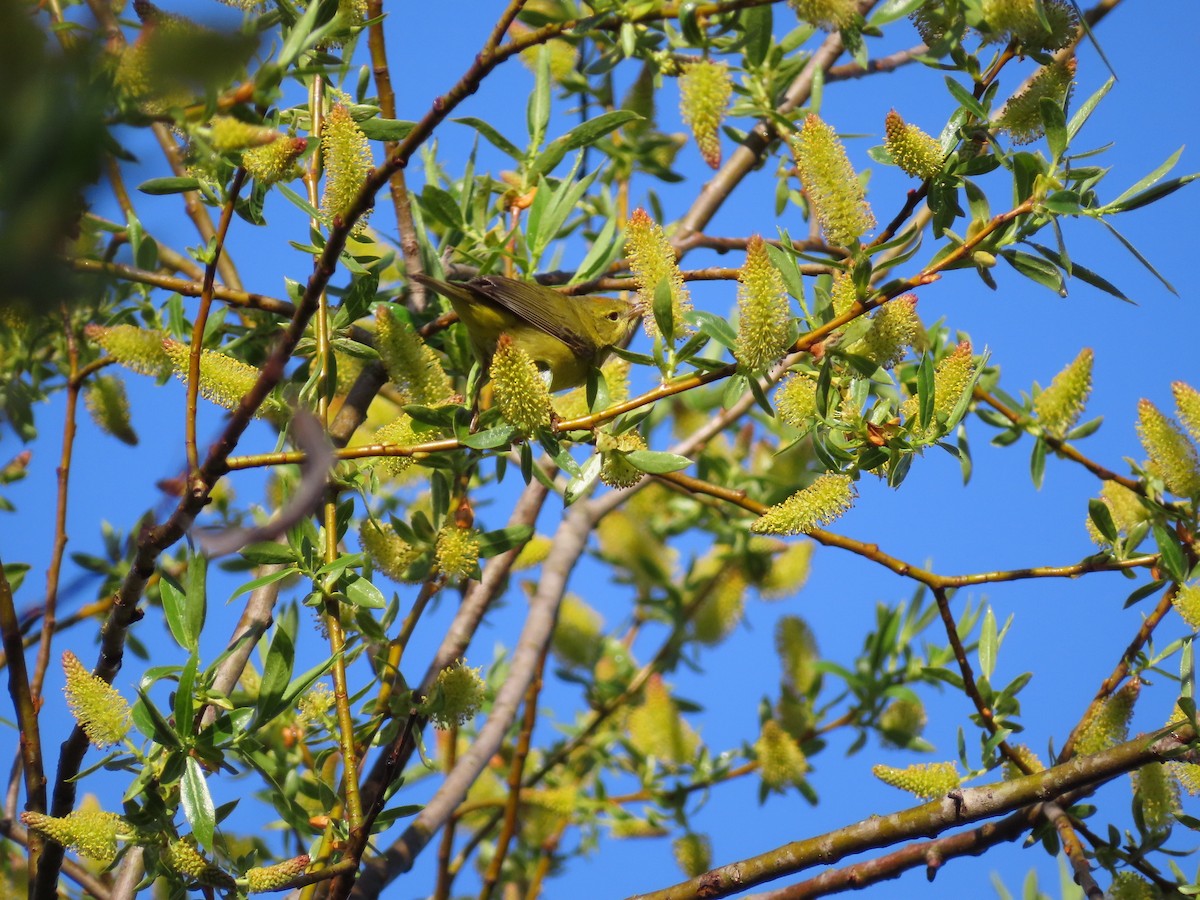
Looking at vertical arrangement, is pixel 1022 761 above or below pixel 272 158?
below

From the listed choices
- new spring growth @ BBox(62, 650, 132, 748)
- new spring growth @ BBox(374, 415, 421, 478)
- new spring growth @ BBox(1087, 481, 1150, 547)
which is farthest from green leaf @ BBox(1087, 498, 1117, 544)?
new spring growth @ BBox(62, 650, 132, 748)

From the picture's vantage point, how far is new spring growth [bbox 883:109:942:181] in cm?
142

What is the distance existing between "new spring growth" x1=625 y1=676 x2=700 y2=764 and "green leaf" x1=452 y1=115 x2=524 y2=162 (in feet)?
4.98

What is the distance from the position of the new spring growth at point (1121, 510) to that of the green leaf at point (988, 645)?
0.25m

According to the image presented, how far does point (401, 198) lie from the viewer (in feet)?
7.69

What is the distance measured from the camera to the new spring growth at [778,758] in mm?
2729

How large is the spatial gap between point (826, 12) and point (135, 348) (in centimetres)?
146

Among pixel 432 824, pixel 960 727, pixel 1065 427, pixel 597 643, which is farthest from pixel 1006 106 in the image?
pixel 597 643

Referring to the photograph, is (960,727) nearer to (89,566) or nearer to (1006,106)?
(1006,106)

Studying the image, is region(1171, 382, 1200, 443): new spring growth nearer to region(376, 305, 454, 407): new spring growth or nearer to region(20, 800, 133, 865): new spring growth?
region(376, 305, 454, 407): new spring growth

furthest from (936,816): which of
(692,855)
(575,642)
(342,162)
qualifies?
(575,642)

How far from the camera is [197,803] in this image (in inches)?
58.1

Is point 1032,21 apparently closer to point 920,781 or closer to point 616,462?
point 616,462

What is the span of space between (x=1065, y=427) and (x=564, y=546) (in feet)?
4.76
